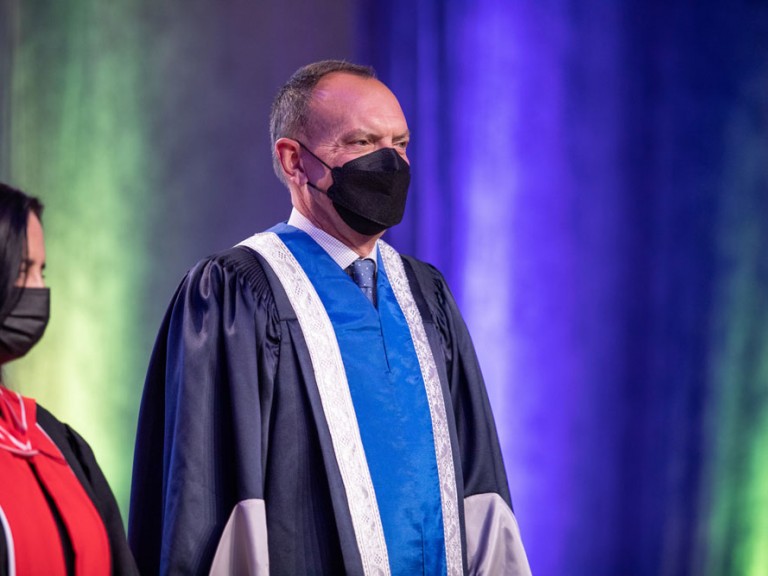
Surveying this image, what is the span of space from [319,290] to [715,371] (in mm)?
1607

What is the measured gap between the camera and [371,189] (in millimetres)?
2396

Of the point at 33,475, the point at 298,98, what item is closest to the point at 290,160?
the point at 298,98

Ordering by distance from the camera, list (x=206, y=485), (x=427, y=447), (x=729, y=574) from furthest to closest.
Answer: (x=729, y=574) < (x=427, y=447) < (x=206, y=485)

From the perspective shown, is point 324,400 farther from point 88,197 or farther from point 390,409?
point 88,197

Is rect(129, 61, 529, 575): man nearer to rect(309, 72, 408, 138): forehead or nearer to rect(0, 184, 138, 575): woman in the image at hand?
rect(309, 72, 408, 138): forehead

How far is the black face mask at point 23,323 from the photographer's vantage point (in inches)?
61.2

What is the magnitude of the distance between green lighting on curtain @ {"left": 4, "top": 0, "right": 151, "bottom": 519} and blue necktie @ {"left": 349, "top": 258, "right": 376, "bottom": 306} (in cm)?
133

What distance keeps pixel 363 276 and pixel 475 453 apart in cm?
50

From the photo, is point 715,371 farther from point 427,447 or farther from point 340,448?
point 340,448

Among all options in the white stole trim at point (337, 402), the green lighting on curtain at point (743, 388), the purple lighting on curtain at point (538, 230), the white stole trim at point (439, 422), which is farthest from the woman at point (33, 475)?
the green lighting on curtain at point (743, 388)

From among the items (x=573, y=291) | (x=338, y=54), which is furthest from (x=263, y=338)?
(x=338, y=54)

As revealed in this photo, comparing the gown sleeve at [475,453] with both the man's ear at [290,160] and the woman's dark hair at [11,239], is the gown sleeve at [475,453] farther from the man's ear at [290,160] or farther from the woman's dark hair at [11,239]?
the woman's dark hair at [11,239]

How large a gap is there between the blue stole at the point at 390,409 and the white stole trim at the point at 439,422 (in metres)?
0.02

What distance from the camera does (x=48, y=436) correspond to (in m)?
1.70
